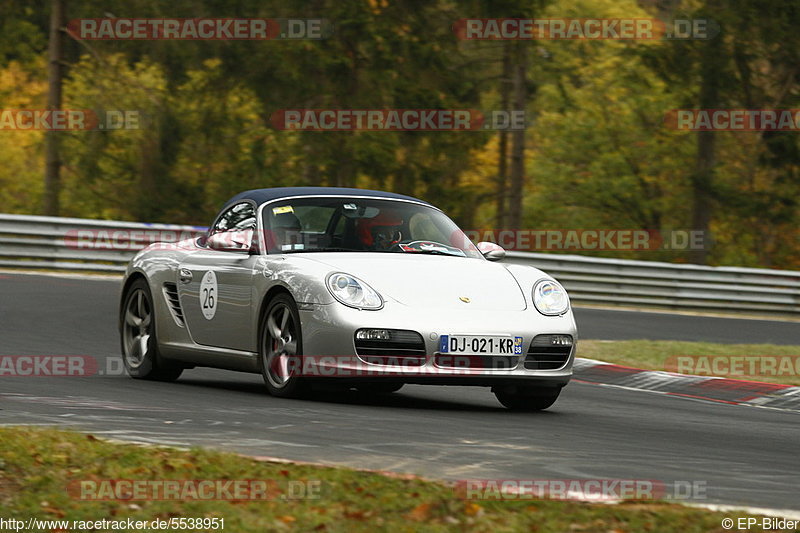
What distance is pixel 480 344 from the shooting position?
841cm

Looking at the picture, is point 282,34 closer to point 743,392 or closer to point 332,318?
point 743,392

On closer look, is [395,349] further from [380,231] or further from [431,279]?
[380,231]

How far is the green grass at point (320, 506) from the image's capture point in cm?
475

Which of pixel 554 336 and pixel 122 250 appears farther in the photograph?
pixel 122 250

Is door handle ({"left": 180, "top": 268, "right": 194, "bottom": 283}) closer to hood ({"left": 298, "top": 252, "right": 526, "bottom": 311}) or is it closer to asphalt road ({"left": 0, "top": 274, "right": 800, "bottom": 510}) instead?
asphalt road ({"left": 0, "top": 274, "right": 800, "bottom": 510})

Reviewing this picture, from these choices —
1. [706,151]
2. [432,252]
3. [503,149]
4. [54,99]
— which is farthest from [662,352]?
[503,149]

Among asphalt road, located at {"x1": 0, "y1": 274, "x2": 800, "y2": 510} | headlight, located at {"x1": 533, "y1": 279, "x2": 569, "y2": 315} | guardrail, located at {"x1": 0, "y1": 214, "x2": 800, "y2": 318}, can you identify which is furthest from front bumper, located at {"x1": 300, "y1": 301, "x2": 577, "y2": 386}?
guardrail, located at {"x1": 0, "y1": 214, "x2": 800, "y2": 318}

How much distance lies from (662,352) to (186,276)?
19.4 ft

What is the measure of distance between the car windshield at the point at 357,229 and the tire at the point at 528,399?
1063 millimetres

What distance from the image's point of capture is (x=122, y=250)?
2166cm

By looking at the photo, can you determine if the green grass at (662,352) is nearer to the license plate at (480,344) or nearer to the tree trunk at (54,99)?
the license plate at (480,344)

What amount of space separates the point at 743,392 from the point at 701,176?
23940mm

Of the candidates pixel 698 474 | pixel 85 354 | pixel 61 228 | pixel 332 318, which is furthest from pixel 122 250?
pixel 698 474

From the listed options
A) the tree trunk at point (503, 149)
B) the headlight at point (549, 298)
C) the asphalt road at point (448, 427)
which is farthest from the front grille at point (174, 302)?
the tree trunk at point (503, 149)
